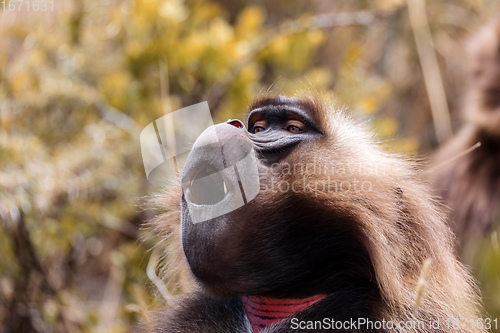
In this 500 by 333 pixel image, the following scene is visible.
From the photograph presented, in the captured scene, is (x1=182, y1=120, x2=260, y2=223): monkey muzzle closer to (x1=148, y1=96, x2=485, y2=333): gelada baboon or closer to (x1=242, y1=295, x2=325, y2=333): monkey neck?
(x1=148, y1=96, x2=485, y2=333): gelada baboon

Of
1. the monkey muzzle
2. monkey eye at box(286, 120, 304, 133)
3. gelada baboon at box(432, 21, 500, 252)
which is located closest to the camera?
the monkey muzzle

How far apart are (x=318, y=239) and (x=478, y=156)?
232cm

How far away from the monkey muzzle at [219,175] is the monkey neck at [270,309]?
0.31 meters

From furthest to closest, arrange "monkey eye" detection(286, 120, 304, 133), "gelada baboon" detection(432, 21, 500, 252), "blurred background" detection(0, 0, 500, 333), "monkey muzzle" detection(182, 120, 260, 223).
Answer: "gelada baboon" detection(432, 21, 500, 252), "blurred background" detection(0, 0, 500, 333), "monkey eye" detection(286, 120, 304, 133), "monkey muzzle" detection(182, 120, 260, 223)

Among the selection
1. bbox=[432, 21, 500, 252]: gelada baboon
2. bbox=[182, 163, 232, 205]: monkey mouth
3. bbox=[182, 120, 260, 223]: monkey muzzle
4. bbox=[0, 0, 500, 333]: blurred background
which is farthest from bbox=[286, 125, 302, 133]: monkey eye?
bbox=[432, 21, 500, 252]: gelada baboon

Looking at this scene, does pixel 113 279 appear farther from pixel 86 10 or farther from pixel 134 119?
pixel 86 10

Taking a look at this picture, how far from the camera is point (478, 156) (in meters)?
3.31

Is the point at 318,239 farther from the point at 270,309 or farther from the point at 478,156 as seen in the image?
the point at 478,156

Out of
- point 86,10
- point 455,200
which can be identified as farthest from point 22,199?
point 455,200

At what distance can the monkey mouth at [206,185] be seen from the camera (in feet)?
4.39

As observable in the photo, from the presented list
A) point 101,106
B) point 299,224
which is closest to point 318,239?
point 299,224

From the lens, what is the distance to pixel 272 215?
1.36m

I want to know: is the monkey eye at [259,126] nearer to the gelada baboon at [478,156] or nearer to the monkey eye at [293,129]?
the monkey eye at [293,129]

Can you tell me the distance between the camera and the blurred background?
2734 millimetres
